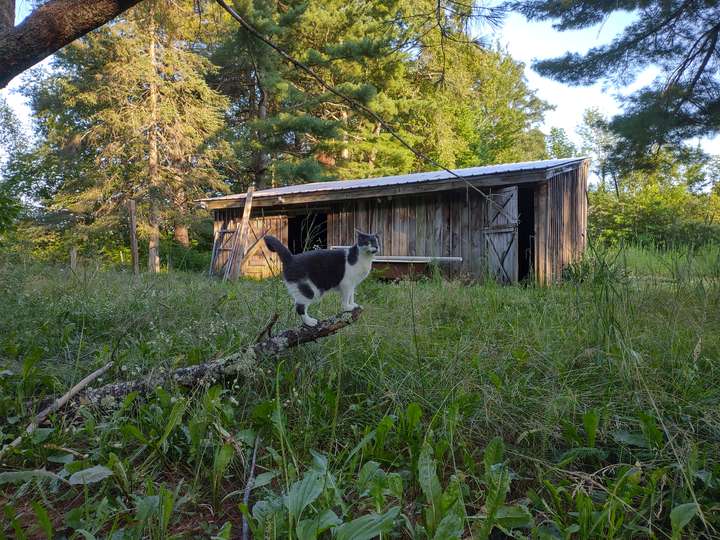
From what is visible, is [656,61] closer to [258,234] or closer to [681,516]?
[681,516]

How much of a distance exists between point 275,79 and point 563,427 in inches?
734

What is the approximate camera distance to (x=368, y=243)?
10.0ft

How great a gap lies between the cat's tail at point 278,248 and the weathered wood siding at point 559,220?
22.7ft

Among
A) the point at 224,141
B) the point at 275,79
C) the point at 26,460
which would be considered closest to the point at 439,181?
the point at 26,460

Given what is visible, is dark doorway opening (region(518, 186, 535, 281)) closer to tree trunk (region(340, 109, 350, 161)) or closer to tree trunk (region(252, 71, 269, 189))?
tree trunk (region(340, 109, 350, 161))

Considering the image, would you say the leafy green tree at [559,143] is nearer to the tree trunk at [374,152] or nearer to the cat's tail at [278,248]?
the tree trunk at [374,152]

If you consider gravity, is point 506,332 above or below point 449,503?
above

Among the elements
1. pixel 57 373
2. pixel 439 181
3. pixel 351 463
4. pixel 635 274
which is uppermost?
pixel 439 181

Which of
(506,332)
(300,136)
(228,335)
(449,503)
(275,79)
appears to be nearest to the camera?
(449,503)

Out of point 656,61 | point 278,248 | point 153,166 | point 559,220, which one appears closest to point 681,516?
point 278,248

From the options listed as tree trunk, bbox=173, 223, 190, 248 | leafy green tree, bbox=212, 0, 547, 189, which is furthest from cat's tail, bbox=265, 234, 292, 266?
tree trunk, bbox=173, 223, 190, 248

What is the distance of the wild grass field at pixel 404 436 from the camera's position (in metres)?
1.40

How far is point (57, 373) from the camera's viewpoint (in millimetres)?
2496

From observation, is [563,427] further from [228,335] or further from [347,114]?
[347,114]
